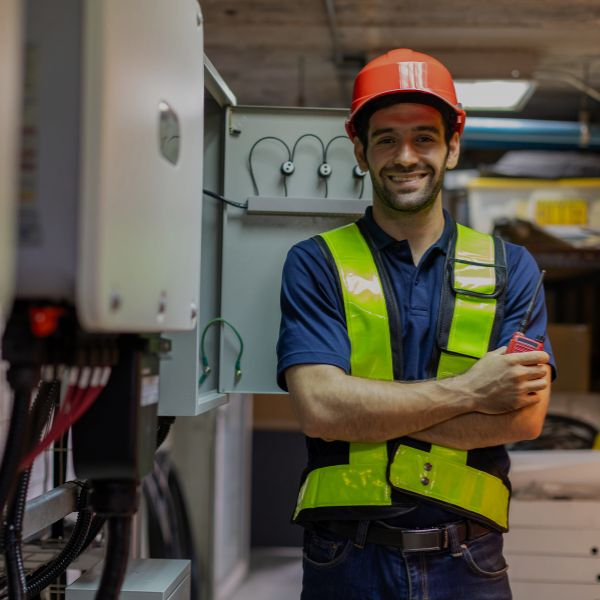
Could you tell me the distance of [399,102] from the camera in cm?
182

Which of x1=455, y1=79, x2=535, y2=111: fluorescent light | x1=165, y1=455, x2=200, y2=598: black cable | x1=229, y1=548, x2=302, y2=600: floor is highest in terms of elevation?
x1=455, y1=79, x2=535, y2=111: fluorescent light

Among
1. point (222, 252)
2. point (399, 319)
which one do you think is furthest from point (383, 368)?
point (222, 252)

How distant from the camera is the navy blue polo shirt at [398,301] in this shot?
66.2 inches

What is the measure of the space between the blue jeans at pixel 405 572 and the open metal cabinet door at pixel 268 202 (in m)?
0.56

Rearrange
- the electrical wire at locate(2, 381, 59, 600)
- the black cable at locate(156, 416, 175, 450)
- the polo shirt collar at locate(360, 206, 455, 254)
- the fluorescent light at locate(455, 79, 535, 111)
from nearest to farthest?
the electrical wire at locate(2, 381, 59, 600) < the black cable at locate(156, 416, 175, 450) < the polo shirt collar at locate(360, 206, 455, 254) < the fluorescent light at locate(455, 79, 535, 111)

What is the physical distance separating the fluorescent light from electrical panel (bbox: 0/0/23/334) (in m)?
3.33

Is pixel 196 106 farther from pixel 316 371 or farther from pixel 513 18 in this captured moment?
pixel 513 18

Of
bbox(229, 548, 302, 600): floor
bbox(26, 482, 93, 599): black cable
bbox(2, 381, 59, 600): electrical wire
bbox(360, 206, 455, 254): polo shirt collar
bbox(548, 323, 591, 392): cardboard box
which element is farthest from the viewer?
bbox(229, 548, 302, 600): floor

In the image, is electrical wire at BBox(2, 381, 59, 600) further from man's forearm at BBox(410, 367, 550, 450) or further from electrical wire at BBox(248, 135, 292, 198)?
electrical wire at BBox(248, 135, 292, 198)

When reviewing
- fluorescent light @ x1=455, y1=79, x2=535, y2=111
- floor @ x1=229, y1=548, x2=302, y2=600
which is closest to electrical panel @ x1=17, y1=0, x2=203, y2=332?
fluorescent light @ x1=455, y1=79, x2=535, y2=111

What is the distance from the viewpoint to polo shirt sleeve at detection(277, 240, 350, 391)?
1.66 meters

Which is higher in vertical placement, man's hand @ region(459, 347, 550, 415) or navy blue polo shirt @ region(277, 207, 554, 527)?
navy blue polo shirt @ region(277, 207, 554, 527)

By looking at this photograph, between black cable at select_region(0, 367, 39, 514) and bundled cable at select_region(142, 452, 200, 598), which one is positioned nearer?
black cable at select_region(0, 367, 39, 514)

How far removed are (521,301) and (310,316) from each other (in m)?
0.44
